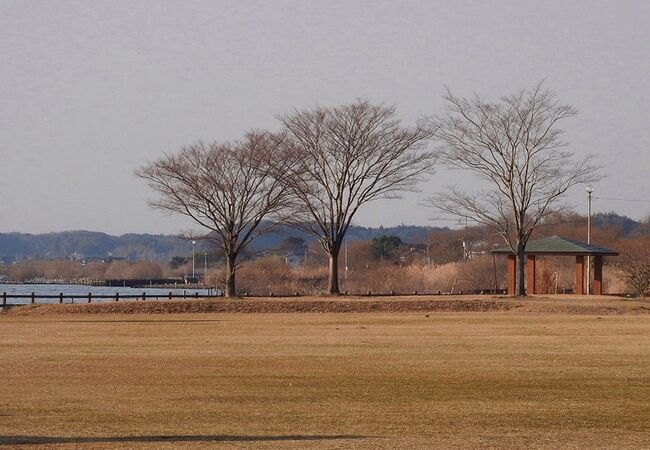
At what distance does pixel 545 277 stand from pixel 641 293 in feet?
45.1

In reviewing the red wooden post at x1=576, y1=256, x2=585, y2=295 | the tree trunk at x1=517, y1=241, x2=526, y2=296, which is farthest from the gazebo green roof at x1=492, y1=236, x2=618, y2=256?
the tree trunk at x1=517, y1=241, x2=526, y2=296

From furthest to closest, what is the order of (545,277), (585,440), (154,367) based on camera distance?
1. (545,277)
2. (154,367)
3. (585,440)

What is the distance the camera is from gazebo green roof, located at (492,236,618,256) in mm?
70938

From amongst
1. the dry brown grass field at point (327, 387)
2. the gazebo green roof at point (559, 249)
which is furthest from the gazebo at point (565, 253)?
the dry brown grass field at point (327, 387)

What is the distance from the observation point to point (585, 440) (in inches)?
678

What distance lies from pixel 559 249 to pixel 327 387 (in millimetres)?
49546

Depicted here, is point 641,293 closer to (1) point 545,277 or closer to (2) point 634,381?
(1) point 545,277

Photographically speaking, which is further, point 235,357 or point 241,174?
point 241,174

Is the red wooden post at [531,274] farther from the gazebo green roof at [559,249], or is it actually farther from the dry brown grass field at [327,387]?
the dry brown grass field at [327,387]

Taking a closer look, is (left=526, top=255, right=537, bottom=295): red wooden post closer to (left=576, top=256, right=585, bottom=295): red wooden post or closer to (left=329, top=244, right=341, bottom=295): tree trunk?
(left=576, top=256, right=585, bottom=295): red wooden post

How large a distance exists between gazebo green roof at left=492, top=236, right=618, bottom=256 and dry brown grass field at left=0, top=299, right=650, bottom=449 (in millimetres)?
24403

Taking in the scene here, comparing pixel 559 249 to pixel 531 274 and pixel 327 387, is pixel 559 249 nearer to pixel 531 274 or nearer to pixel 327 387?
pixel 531 274

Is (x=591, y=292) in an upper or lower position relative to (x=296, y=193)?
lower

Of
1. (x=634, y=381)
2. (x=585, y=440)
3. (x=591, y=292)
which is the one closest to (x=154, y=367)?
(x=634, y=381)
